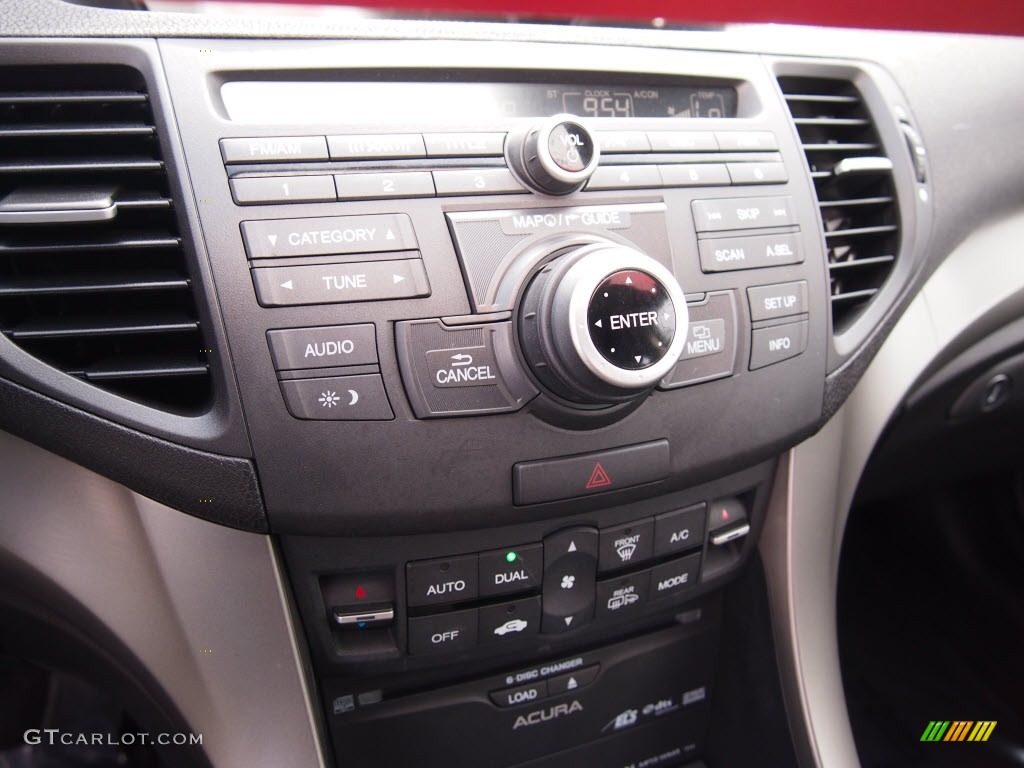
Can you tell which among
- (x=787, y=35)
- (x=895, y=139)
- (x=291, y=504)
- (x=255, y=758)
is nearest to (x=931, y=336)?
(x=895, y=139)

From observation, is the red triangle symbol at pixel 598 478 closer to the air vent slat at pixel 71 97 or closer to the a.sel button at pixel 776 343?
the a.sel button at pixel 776 343

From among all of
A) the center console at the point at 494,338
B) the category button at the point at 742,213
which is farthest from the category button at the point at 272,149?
the category button at the point at 742,213

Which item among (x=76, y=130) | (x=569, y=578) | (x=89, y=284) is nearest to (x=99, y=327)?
(x=89, y=284)

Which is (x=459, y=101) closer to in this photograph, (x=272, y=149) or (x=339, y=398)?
(x=272, y=149)

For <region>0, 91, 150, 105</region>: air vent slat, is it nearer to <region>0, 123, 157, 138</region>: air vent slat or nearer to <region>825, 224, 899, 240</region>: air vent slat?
<region>0, 123, 157, 138</region>: air vent slat

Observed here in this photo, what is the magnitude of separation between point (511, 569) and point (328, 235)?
36 cm

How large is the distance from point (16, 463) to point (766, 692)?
33.8 inches

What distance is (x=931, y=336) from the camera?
0.91 metres

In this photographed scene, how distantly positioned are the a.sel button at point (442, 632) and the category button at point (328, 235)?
1.16 ft

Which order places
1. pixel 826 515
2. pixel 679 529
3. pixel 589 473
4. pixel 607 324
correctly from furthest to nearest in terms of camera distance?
pixel 826 515 → pixel 679 529 → pixel 589 473 → pixel 607 324

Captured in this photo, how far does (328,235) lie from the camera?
0.59 m

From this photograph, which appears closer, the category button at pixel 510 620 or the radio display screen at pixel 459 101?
the radio display screen at pixel 459 101

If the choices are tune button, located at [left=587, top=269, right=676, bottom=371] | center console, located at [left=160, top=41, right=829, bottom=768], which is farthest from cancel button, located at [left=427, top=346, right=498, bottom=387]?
tune button, located at [left=587, top=269, right=676, bottom=371]

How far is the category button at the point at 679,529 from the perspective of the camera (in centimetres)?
77
